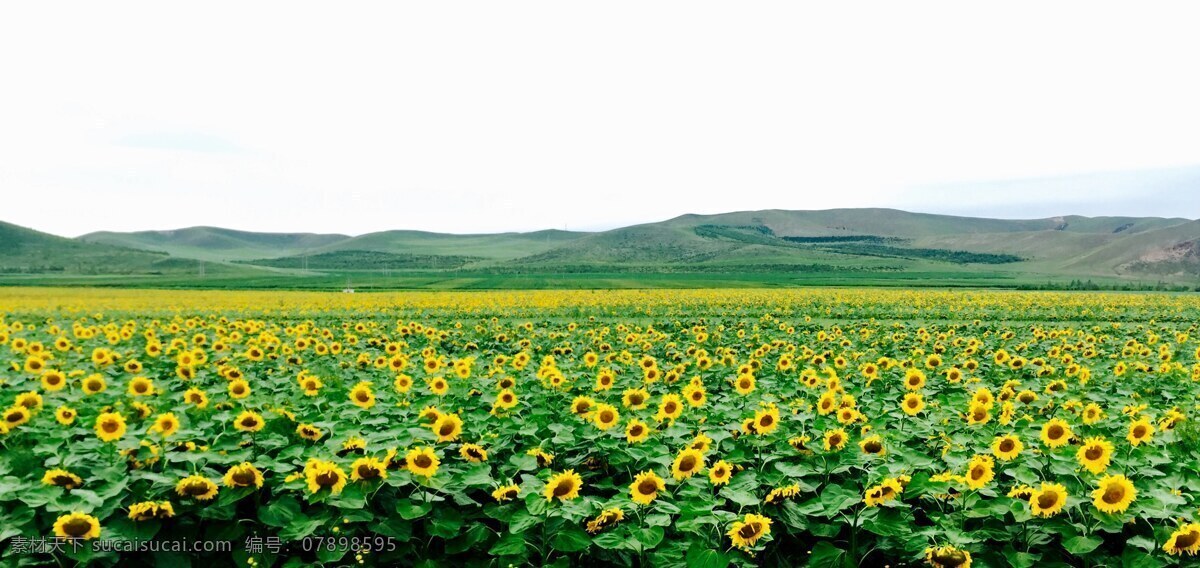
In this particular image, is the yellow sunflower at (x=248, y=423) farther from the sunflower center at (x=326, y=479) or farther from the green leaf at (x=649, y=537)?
the green leaf at (x=649, y=537)

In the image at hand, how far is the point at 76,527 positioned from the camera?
3.29 metres

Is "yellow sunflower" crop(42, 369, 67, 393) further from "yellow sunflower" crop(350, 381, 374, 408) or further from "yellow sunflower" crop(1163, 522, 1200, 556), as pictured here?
"yellow sunflower" crop(1163, 522, 1200, 556)

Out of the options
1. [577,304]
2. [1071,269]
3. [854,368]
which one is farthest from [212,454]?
[1071,269]

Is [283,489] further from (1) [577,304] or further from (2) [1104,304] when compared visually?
(2) [1104,304]

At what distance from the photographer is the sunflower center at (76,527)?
3271 millimetres

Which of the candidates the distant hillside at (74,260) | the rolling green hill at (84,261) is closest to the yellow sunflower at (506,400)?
the rolling green hill at (84,261)

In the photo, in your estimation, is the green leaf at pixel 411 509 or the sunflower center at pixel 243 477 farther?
the sunflower center at pixel 243 477

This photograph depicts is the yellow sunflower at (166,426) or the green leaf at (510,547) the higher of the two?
the yellow sunflower at (166,426)

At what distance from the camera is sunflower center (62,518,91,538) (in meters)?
3.27

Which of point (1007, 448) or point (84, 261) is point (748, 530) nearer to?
point (1007, 448)

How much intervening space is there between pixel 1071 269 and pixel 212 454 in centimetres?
17064

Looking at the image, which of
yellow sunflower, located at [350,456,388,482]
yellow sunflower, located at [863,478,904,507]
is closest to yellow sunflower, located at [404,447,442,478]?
yellow sunflower, located at [350,456,388,482]

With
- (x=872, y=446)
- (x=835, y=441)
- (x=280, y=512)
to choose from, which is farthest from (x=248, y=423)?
(x=872, y=446)

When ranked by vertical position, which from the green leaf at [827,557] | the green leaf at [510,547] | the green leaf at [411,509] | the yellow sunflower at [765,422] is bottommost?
the green leaf at [827,557]
